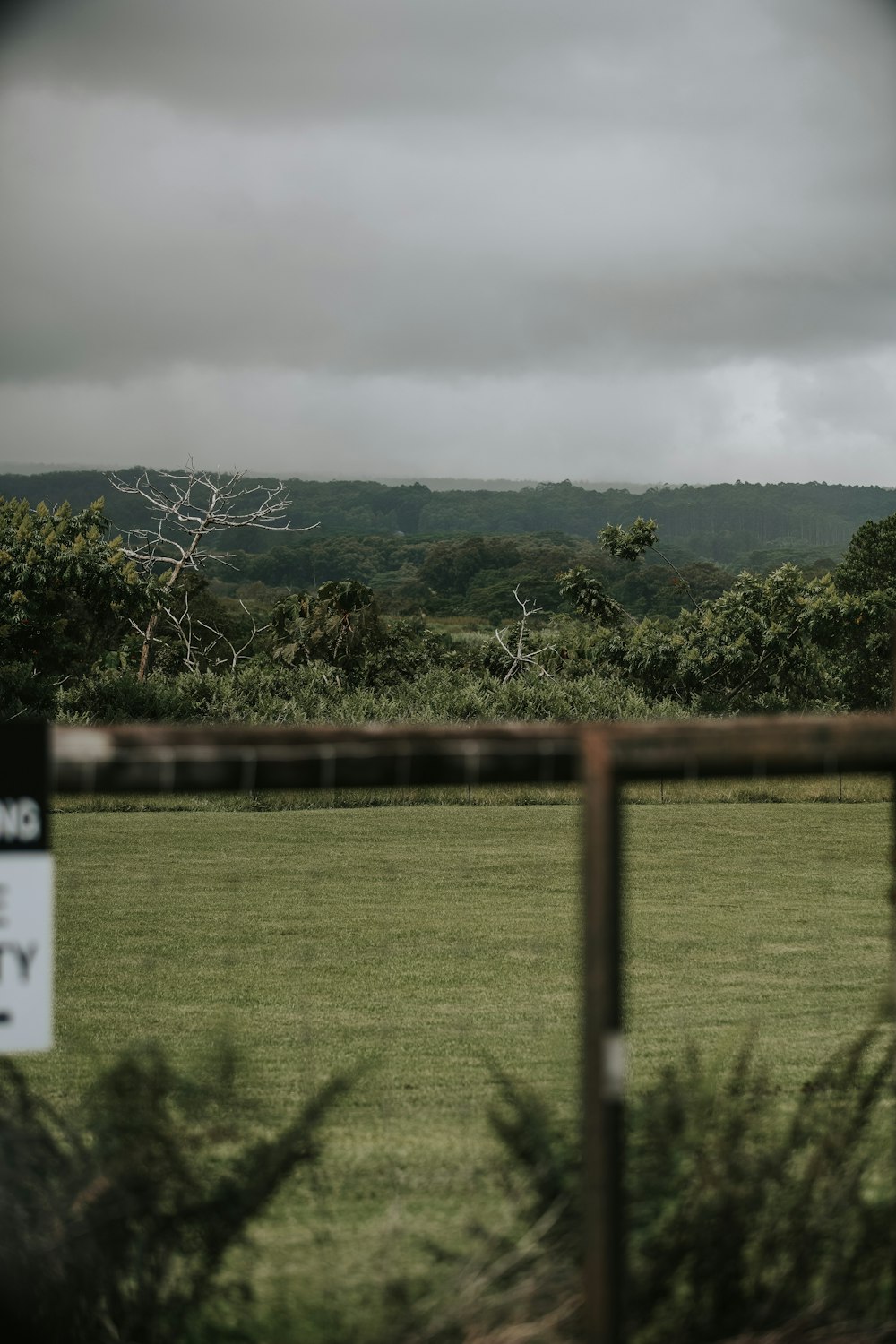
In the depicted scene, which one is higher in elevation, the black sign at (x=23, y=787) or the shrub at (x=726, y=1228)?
the black sign at (x=23, y=787)

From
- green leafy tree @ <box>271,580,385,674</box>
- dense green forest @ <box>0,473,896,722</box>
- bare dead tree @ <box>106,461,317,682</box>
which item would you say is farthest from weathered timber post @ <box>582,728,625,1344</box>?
bare dead tree @ <box>106,461,317,682</box>

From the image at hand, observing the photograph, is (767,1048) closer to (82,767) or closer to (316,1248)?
(316,1248)

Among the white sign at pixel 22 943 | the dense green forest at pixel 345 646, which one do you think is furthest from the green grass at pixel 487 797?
the white sign at pixel 22 943

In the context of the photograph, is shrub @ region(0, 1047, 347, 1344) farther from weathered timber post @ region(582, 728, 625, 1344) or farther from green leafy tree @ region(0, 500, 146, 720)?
green leafy tree @ region(0, 500, 146, 720)

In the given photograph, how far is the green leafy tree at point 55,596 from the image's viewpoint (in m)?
18.7

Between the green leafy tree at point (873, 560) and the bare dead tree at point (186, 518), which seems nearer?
the bare dead tree at point (186, 518)

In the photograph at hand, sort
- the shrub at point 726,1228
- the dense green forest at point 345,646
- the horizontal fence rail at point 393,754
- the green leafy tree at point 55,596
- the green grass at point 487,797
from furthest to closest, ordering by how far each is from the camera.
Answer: the dense green forest at point 345,646 → the green leafy tree at point 55,596 → the green grass at point 487,797 → the shrub at point 726,1228 → the horizontal fence rail at point 393,754

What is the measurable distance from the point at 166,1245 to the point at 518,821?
45.4ft

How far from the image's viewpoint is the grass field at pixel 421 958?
5.02 metres

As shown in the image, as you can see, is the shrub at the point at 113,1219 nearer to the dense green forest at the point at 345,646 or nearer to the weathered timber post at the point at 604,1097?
the weathered timber post at the point at 604,1097

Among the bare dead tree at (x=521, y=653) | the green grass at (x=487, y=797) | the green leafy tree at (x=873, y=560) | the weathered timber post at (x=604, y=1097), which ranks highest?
the green leafy tree at (x=873, y=560)

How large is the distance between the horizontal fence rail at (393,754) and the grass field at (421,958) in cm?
85

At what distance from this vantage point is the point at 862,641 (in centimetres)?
3528

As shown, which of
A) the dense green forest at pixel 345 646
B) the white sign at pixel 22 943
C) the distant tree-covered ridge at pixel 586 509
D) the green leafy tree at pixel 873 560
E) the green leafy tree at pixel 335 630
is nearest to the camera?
the white sign at pixel 22 943
